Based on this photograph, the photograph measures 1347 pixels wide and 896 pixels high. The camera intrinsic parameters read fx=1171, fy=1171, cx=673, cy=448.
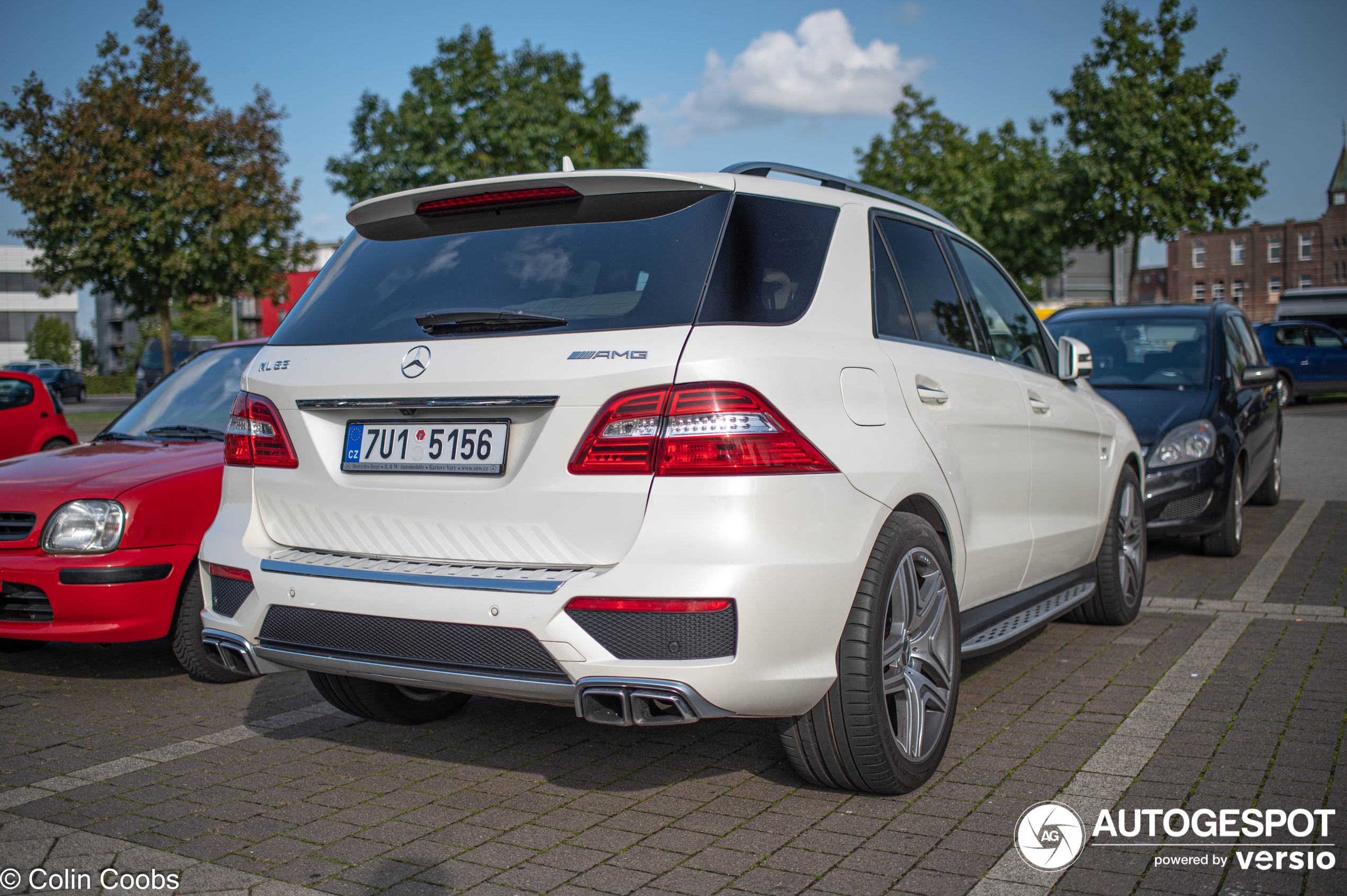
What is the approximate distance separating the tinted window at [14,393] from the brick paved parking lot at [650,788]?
6717 millimetres

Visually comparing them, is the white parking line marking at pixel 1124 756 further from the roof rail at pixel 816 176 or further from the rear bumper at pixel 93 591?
the rear bumper at pixel 93 591

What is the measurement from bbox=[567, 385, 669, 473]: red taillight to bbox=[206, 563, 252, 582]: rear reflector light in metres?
1.13

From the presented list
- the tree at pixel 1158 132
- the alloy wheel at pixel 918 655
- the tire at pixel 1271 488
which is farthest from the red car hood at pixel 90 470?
the tree at pixel 1158 132

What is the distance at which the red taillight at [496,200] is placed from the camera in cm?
341

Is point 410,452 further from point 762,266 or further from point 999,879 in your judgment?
point 999,879

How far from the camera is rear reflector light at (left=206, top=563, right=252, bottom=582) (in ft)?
11.3

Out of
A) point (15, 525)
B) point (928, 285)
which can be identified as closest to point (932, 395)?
point (928, 285)

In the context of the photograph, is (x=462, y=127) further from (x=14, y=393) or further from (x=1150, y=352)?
A: (x=1150, y=352)

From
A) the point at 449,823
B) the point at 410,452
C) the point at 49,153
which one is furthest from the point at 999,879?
the point at 49,153

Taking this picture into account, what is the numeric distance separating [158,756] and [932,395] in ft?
9.76

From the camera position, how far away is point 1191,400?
26.7 ft

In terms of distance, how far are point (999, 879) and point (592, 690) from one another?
3.73 ft

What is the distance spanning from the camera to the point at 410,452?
10.7ft

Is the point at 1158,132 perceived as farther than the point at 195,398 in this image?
Yes
